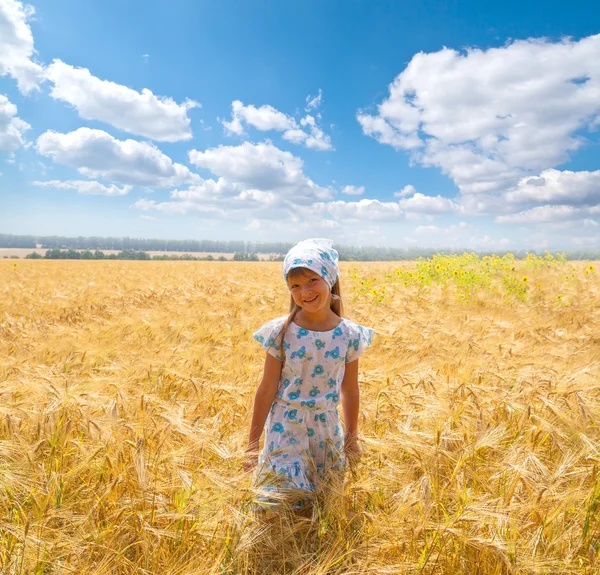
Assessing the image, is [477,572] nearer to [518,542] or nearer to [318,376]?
[518,542]

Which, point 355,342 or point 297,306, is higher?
point 297,306

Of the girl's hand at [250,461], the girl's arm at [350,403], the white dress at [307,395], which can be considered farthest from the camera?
the girl's arm at [350,403]

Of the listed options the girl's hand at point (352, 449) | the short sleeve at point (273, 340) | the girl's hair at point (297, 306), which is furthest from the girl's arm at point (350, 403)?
the short sleeve at point (273, 340)

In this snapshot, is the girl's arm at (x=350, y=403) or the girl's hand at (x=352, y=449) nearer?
the girl's hand at (x=352, y=449)

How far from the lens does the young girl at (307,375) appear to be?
6.36 ft

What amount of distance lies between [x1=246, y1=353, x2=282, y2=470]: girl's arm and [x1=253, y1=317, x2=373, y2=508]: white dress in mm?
41

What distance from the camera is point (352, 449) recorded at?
6.78ft

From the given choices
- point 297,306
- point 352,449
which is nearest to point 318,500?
point 352,449

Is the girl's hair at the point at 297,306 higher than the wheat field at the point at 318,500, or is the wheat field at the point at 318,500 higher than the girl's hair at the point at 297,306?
the girl's hair at the point at 297,306

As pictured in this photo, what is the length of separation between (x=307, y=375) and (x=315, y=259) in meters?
0.58

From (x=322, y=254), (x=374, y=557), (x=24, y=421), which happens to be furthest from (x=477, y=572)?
(x=24, y=421)

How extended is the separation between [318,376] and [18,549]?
4.28ft

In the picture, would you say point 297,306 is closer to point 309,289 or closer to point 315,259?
point 309,289

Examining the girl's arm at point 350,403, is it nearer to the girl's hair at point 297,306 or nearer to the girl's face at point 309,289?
the girl's hair at point 297,306
